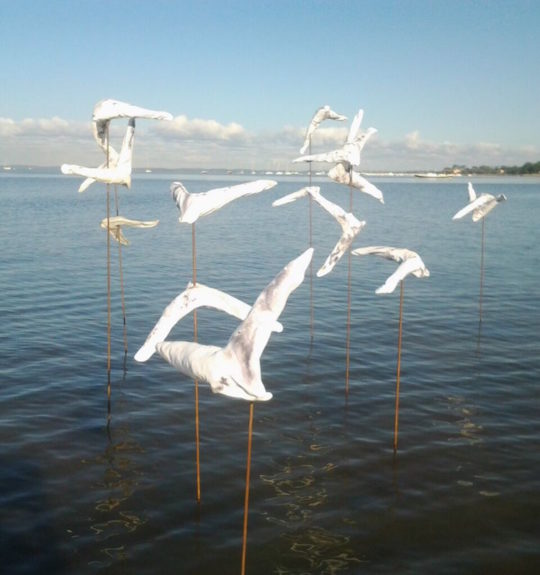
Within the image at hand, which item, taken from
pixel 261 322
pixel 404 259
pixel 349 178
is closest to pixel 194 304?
pixel 261 322

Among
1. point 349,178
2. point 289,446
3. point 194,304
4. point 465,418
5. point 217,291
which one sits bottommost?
point 289,446

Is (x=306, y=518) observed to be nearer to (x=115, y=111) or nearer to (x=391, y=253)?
(x=391, y=253)

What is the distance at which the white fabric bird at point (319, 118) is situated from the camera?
42.9 feet

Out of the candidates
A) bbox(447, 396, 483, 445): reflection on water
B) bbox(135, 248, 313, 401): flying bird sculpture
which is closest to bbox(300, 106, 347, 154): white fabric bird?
bbox(447, 396, 483, 445): reflection on water

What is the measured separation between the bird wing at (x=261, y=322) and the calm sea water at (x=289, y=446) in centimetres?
358

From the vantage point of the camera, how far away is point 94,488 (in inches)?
354

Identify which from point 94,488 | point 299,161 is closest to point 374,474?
point 94,488

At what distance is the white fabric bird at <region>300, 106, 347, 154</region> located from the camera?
13078 millimetres

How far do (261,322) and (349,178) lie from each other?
23.0 ft

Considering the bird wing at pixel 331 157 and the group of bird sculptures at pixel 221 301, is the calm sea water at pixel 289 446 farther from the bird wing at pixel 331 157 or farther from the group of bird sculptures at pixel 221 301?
the bird wing at pixel 331 157

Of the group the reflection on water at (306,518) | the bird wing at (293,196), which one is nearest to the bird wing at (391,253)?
the bird wing at (293,196)

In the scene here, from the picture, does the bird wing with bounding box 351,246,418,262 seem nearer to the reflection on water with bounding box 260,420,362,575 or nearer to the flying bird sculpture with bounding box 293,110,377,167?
the flying bird sculpture with bounding box 293,110,377,167

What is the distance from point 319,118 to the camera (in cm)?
1324

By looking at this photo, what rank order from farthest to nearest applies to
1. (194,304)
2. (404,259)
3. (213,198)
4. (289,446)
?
(289,446)
(404,259)
(213,198)
(194,304)
